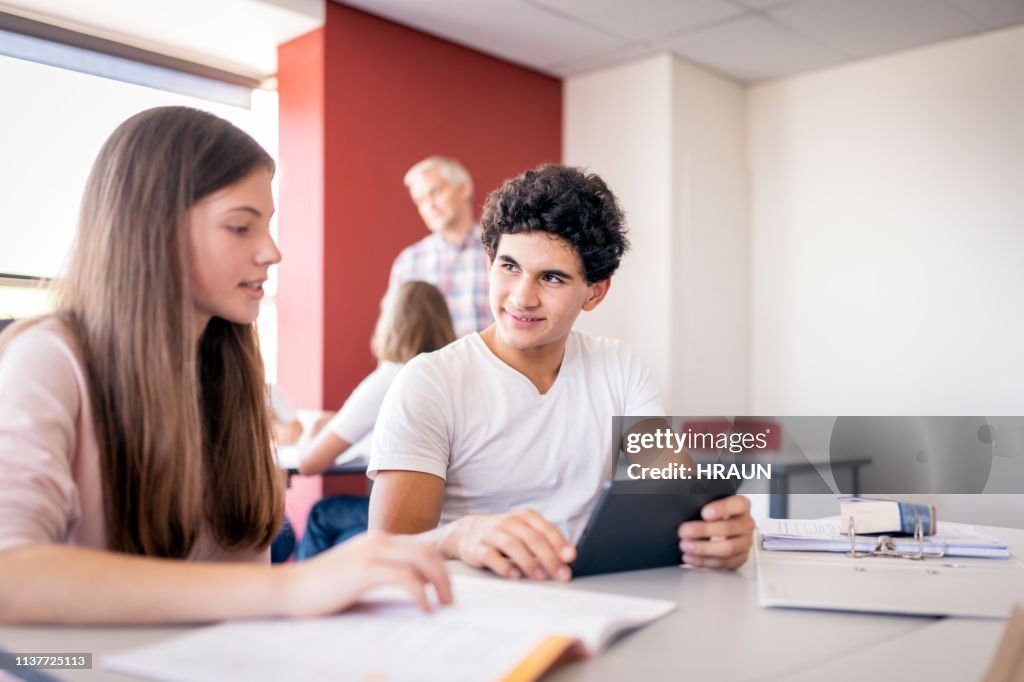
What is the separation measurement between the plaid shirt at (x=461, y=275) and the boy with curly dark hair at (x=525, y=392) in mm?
2361

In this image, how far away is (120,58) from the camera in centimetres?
416

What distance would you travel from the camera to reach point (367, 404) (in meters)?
2.82

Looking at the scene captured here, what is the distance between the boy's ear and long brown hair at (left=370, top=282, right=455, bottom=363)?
1.21m

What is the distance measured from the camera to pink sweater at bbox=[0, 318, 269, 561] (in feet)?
2.98

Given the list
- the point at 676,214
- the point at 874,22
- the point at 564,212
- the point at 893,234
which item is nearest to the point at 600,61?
the point at 676,214

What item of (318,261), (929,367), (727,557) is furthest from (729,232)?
(727,557)

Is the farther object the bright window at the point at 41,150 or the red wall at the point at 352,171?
the red wall at the point at 352,171

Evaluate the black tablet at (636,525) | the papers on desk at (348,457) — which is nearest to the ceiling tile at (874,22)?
the papers on desk at (348,457)

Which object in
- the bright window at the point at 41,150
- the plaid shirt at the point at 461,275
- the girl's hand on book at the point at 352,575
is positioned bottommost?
the girl's hand on book at the point at 352,575

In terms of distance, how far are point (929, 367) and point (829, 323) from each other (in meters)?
0.59

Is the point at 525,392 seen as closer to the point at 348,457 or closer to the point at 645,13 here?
the point at 348,457

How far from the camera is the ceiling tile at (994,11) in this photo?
4.11m

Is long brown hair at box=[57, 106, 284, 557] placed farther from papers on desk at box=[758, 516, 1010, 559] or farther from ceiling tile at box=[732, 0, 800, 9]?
ceiling tile at box=[732, 0, 800, 9]

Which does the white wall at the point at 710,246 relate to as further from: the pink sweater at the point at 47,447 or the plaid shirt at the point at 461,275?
the pink sweater at the point at 47,447
